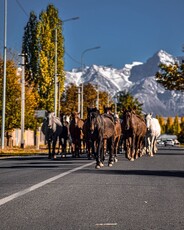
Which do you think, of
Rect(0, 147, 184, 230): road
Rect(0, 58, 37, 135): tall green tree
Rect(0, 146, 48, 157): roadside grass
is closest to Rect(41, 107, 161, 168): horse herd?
Rect(0, 147, 184, 230): road

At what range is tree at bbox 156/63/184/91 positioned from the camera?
136ft

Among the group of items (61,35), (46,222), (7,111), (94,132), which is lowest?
(46,222)

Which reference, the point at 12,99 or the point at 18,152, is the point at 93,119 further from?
the point at 12,99

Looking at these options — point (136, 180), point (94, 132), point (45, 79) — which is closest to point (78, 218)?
point (136, 180)

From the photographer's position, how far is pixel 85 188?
12.2 m

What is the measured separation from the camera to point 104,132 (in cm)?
2027

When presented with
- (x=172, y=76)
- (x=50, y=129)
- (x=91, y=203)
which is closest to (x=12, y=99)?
(x=172, y=76)

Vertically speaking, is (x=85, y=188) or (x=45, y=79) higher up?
(x=45, y=79)

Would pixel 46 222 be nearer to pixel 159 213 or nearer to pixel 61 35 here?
pixel 159 213

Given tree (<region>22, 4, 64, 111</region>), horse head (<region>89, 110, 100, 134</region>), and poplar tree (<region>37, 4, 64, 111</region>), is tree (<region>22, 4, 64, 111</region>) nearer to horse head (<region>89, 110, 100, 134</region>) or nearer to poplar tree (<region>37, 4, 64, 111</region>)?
poplar tree (<region>37, 4, 64, 111</region>)

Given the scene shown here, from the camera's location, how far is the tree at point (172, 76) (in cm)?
4141

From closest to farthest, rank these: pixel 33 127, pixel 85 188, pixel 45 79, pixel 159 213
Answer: pixel 159 213 → pixel 85 188 → pixel 33 127 → pixel 45 79

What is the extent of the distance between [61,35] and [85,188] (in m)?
65.9

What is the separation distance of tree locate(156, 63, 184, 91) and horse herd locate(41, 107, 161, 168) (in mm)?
8158
